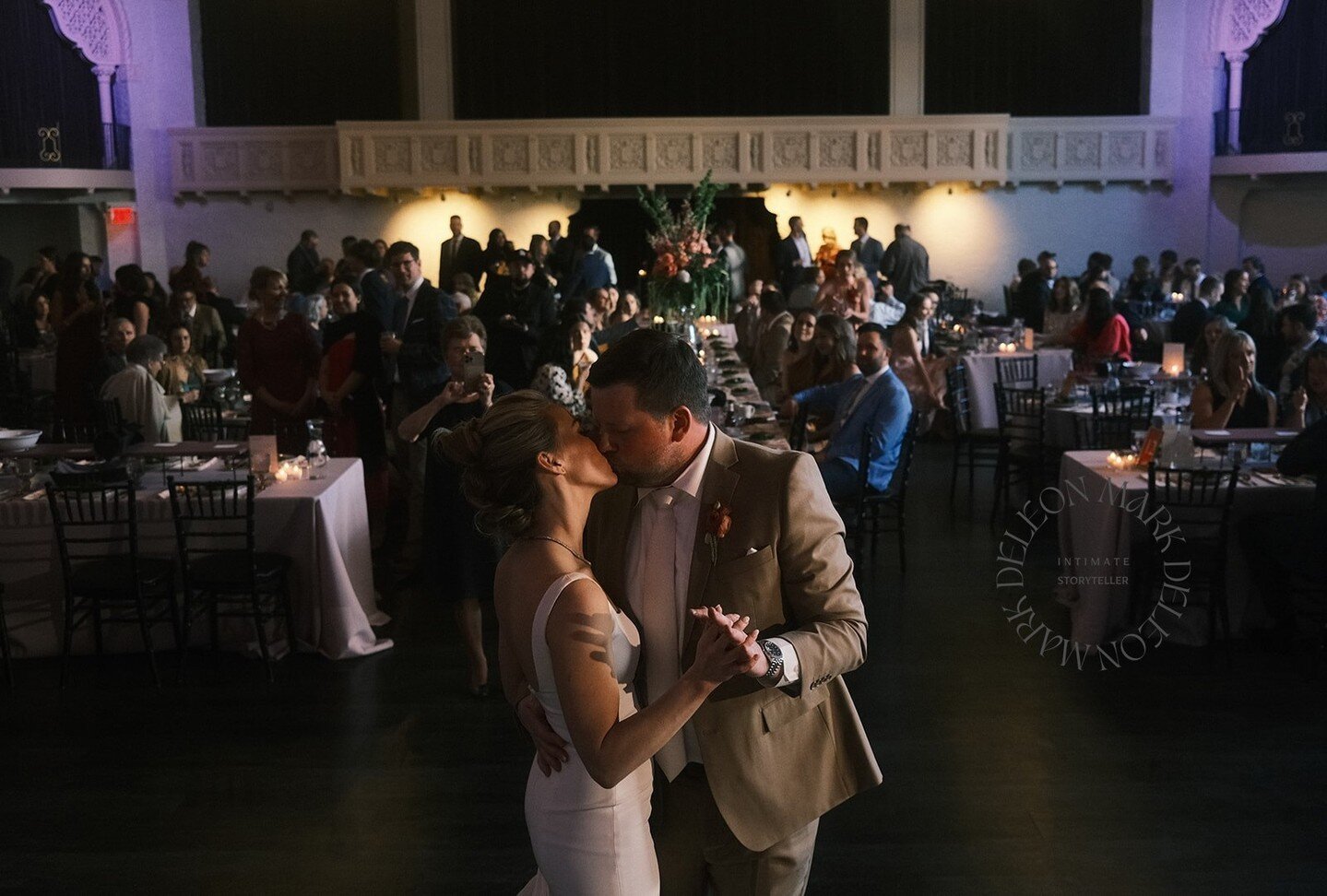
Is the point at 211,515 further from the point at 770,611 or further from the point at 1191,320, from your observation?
the point at 1191,320

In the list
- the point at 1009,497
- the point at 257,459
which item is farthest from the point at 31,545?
the point at 1009,497

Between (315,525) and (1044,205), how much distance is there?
14549mm

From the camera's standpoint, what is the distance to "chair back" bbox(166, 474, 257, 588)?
532cm

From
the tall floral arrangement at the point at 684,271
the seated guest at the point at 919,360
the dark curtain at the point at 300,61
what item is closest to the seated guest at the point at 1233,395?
the seated guest at the point at 919,360

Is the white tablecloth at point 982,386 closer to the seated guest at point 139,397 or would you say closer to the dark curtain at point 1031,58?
the seated guest at point 139,397

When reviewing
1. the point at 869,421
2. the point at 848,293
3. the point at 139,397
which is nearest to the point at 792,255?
the point at 848,293

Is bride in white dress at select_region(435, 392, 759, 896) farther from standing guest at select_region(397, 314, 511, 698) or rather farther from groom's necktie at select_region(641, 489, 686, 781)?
standing guest at select_region(397, 314, 511, 698)

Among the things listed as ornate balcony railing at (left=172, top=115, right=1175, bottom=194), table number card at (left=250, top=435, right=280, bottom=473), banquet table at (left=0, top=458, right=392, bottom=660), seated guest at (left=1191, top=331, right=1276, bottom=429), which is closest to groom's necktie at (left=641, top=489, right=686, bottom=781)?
banquet table at (left=0, top=458, right=392, bottom=660)

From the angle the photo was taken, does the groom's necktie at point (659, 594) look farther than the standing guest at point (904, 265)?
No

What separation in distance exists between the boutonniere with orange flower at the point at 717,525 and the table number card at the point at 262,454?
4054 millimetres

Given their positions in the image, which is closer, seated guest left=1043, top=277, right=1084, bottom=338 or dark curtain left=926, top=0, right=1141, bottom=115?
seated guest left=1043, top=277, right=1084, bottom=338

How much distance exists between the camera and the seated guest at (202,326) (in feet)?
33.6

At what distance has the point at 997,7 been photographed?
Result: 18.6m

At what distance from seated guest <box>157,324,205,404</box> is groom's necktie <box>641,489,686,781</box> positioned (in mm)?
6767
